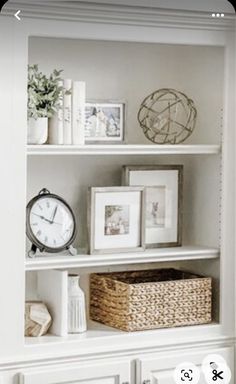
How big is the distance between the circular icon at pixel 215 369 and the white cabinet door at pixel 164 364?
0.06ft

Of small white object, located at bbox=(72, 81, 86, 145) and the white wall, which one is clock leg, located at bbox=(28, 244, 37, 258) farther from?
the white wall

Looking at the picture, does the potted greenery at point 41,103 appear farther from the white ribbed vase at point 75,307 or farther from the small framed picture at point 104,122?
the white ribbed vase at point 75,307

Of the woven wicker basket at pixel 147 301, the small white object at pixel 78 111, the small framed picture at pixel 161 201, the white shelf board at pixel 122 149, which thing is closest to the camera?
the white shelf board at pixel 122 149

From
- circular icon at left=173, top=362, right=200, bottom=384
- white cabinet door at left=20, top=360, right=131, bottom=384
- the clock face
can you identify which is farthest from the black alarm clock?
circular icon at left=173, top=362, right=200, bottom=384

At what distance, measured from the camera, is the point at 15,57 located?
119 inches

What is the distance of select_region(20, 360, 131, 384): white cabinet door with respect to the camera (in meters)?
3.08

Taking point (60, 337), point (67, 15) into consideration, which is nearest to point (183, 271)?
point (60, 337)

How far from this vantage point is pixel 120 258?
3303mm

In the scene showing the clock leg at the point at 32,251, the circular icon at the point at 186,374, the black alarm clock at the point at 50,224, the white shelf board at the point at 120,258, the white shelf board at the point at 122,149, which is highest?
the white shelf board at the point at 122,149

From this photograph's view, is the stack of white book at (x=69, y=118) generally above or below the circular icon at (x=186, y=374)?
above

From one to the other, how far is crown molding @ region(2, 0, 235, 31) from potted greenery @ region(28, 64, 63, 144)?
9.5 inches

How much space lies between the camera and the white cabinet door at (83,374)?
3.08m

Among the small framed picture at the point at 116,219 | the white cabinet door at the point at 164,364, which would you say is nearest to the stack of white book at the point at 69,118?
the small framed picture at the point at 116,219

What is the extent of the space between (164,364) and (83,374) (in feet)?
1.06
